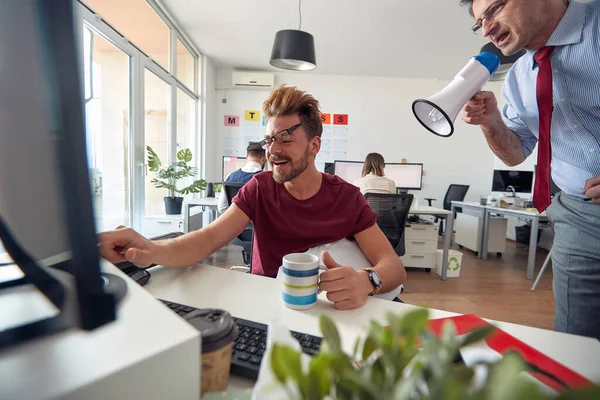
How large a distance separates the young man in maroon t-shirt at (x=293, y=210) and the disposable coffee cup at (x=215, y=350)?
0.61 metres

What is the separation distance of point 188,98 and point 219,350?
534 cm

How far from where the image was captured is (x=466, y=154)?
243 inches

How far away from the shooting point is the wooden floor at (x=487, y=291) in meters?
2.65

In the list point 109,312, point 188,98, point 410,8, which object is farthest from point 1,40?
point 188,98

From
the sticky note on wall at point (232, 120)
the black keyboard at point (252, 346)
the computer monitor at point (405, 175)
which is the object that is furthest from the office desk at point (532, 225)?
the sticky note on wall at point (232, 120)

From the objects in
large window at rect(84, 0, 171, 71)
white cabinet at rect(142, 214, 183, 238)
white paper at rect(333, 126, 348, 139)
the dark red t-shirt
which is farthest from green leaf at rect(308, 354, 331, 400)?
white paper at rect(333, 126, 348, 139)

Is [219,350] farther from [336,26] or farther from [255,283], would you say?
[336,26]

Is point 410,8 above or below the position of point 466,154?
above

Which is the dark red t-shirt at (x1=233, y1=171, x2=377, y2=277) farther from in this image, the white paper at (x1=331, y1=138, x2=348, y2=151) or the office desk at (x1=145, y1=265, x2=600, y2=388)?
the white paper at (x1=331, y1=138, x2=348, y2=151)

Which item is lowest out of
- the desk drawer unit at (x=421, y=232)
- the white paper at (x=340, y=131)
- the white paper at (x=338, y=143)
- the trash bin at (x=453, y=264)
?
the trash bin at (x=453, y=264)

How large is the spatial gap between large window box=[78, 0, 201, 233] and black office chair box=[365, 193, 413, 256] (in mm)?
2049

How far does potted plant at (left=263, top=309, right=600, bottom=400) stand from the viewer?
0.18m

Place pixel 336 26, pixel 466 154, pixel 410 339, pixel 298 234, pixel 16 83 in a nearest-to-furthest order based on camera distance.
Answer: pixel 410 339 < pixel 16 83 < pixel 298 234 < pixel 336 26 < pixel 466 154

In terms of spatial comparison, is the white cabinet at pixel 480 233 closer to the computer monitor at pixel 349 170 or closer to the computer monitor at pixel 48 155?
the computer monitor at pixel 349 170
